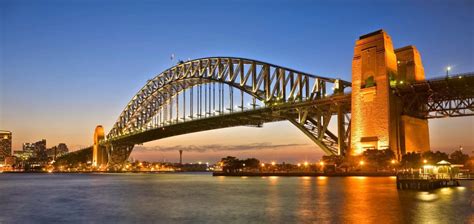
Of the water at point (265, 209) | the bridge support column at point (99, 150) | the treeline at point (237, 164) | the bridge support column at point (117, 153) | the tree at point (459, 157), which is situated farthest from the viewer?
the bridge support column at point (99, 150)

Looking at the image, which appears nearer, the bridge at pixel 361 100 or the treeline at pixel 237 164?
the bridge at pixel 361 100

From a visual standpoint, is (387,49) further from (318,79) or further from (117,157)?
(117,157)

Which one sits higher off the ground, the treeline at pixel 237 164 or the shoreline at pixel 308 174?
the treeline at pixel 237 164

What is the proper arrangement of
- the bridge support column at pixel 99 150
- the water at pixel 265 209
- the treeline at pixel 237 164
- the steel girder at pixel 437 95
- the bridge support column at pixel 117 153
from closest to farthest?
the water at pixel 265 209 → the steel girder at pixel 437 95 → the treeline at pixel 237 164 → the bridge support column at pixel 117 153 → the bridge support column at pixel 99 150

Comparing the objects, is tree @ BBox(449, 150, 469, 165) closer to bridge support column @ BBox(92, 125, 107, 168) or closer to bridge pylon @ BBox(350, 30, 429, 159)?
bridge pylon @ BBox(350, 30, 429, 159)

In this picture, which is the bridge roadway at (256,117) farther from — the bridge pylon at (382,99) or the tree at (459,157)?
the tree at (459,157)

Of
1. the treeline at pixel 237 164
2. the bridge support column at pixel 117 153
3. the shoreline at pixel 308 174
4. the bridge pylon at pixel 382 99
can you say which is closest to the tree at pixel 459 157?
the bridge pylon at pixel 382 99

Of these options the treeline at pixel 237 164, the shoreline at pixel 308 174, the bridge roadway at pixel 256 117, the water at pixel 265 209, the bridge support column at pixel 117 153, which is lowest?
the water at pixel 265 209

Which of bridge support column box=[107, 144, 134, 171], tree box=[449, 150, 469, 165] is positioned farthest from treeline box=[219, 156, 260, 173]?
tree box=[449, 150, 469, 165]

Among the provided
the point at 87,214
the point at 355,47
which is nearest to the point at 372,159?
the point at 355,47
